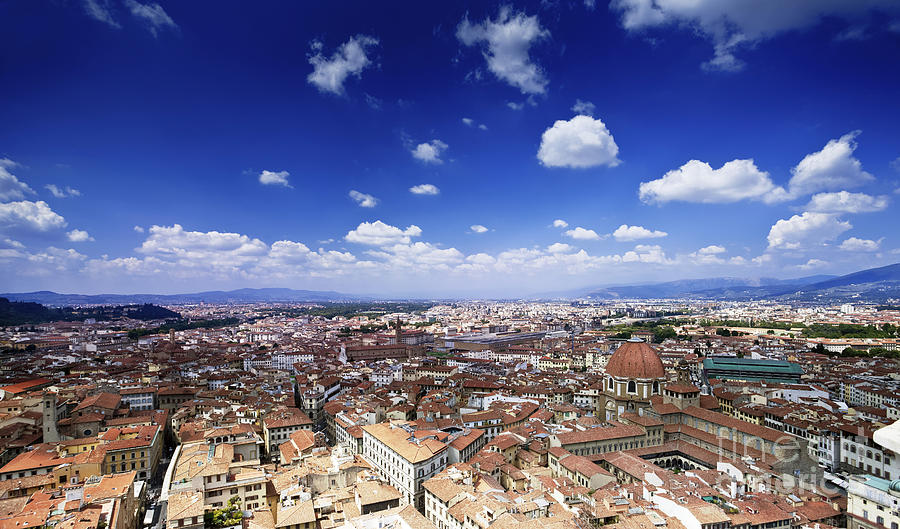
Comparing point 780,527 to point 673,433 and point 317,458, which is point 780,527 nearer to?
point 673,433

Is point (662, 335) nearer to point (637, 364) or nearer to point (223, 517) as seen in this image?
point (637, 364)

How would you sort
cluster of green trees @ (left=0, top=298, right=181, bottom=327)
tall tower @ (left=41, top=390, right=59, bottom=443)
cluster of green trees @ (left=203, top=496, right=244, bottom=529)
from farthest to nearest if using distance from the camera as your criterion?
cluster of green trees @ (left=0, top=298, right=181, bottom=327)
tall tower @ (left=41, top=390, right=59, bottom=443)
cluster of green trees @ (left=203, top=496, right=244, bottom=529)

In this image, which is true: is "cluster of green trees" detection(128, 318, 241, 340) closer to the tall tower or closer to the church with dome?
the tall tower

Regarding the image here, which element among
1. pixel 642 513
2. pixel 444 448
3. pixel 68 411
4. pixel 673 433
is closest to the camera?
pixel 642 513

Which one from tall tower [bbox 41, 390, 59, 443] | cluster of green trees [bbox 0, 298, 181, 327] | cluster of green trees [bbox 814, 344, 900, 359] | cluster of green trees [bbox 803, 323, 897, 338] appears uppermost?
cluster of green trees [bbox 0, 298, 181, 327]

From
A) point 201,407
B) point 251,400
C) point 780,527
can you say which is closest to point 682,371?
point 780,527

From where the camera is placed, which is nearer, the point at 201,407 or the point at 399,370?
the point at 201,407

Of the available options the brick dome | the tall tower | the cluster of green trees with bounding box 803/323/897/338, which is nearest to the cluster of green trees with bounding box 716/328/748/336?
the cluster of green trees with bounding box 803/323/897/338
